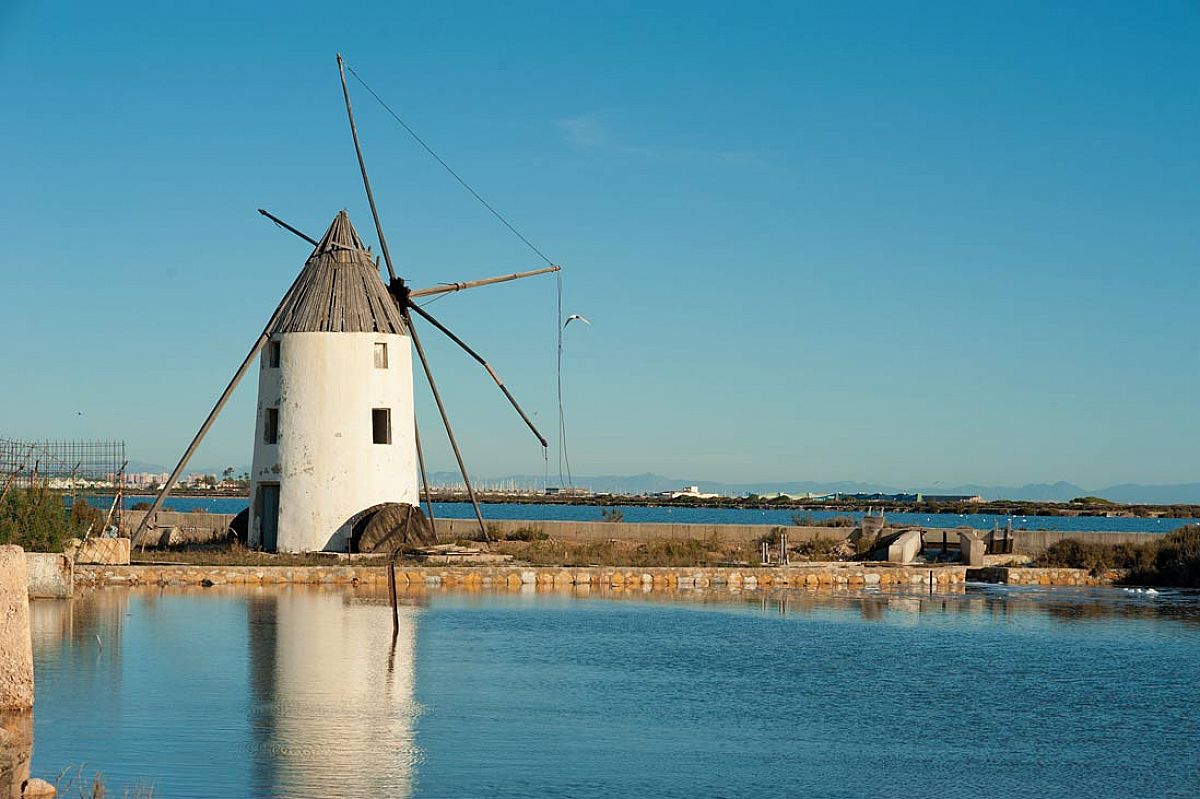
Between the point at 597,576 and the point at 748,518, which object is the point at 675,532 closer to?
the point at 597,576

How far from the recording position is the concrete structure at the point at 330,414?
24.6 meters

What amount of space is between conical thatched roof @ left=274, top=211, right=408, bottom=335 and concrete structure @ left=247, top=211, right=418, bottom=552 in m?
0.02

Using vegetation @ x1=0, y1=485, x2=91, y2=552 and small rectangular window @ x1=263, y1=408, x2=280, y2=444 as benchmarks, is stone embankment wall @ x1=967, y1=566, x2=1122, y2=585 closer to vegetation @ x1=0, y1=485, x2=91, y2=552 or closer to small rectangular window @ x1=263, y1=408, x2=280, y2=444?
small rectangular window @ x1=263, y1=408, x2=280, y2=444

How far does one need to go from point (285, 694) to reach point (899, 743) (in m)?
4.97

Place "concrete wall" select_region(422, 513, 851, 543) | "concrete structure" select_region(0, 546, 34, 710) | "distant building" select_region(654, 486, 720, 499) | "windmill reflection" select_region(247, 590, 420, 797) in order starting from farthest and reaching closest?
"distant building" select_region(654, 486, 720, 499) < "concrete wall" select_region(422, 513, 851, 543) < "concrete structure" select_region(0, 546, 34, 710) < "windmill reflection" select_region(247, 590, 420, 797)

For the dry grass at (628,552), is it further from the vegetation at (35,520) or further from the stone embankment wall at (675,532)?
the vegetation at (35,520)

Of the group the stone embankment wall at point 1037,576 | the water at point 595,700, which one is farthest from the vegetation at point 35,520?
the stone embankment wall at point 1037,576

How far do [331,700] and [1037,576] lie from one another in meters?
17.7

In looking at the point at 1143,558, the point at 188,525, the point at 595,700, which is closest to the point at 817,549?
the point at 1143,558

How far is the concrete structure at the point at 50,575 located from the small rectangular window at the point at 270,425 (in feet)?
22.9

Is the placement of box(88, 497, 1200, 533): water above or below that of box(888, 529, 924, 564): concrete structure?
below

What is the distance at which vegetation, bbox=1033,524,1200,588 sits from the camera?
26891 mm

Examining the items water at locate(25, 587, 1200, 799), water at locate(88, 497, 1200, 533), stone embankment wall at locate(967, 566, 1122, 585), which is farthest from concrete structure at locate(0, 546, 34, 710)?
water at locate(88, 497, 1200, 533)

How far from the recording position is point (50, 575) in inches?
719
